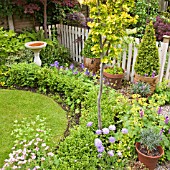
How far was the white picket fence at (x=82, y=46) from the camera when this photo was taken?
4021mm

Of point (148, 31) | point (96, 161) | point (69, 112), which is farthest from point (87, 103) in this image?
point (148, 31)

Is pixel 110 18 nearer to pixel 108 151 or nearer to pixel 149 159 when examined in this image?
pixel 108 151

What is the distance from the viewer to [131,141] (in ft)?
8.16

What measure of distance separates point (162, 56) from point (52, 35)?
11.2ft

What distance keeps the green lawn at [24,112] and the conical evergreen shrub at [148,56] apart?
1625mm

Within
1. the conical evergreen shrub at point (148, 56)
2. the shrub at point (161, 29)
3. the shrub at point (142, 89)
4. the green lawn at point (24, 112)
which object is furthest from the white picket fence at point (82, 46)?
the green lawn at point (24, 112)

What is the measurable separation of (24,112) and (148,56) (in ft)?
7.60

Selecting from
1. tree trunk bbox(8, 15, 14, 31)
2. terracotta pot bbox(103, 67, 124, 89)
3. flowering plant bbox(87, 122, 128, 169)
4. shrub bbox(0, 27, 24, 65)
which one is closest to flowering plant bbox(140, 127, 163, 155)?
flowering plant bbox(87, 122, 128, 169)

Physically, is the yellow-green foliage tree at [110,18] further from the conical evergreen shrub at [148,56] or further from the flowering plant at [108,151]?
the conical evergreen shrub at [148,56]

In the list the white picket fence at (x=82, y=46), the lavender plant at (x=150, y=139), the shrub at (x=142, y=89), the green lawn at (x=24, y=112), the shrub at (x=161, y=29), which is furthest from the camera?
the shrub at (x=161, y=29)

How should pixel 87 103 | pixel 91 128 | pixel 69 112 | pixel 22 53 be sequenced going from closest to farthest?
pixel 91 128 → pixel 87 103 → pixel 69 112 → pixel 22 53

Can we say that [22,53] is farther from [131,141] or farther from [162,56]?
[131,141]

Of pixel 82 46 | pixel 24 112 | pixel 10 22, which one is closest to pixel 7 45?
pixel 10 22

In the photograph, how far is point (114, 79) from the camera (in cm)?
413
